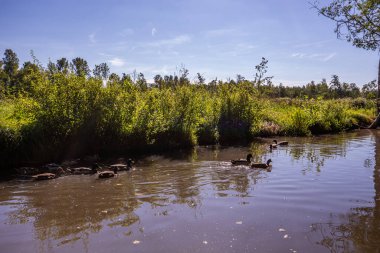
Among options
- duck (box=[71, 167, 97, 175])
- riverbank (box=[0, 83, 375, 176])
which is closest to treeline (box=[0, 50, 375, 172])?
riverbank (box=[0, 83, 375, 176])

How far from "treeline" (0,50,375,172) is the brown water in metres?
2.84

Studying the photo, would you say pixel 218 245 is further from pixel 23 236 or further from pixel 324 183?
pixel 324 183

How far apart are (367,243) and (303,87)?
265 feet

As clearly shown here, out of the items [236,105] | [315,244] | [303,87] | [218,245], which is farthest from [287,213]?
[303,87]

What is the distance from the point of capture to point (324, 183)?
1038 centimetres

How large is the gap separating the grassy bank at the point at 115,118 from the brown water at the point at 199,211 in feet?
9.27

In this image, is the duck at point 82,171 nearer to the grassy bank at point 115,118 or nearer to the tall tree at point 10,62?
the grassy bank at point 115,118

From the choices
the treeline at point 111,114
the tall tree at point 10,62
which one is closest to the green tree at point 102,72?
the treeline at point 111,114

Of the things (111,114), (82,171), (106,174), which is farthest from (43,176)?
(111,114)

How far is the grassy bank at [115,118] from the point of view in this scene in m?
13.4

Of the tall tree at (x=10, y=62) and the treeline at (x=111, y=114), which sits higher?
the tall tree at (x=10, y=62)

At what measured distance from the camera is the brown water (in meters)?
6.22

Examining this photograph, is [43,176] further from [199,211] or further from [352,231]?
[352,231]

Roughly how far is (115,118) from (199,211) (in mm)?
8501
